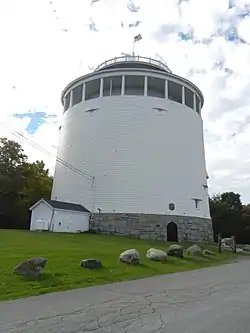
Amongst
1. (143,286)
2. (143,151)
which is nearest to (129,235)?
(143,151)

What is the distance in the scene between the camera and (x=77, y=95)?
1596 inches

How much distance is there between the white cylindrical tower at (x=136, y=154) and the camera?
34.2 m

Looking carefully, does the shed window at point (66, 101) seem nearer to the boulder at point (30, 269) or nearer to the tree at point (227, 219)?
the tree at point (227, 219)

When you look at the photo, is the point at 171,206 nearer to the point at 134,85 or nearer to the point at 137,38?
the point at 134,85

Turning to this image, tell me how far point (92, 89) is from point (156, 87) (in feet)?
21.7

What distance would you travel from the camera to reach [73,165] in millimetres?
37375

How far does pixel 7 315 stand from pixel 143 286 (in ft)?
14.4

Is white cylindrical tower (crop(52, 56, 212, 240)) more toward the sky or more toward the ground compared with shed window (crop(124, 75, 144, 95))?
more toward the ground

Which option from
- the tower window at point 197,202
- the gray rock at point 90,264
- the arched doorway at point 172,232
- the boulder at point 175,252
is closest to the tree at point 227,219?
the tower window at point 197,202

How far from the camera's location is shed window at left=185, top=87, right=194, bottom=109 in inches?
1564

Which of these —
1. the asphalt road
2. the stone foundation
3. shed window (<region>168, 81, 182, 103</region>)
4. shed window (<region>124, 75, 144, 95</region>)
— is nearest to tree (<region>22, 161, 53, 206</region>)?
the stone foundation

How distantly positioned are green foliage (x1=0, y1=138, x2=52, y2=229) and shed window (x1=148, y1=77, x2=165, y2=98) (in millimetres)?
14705

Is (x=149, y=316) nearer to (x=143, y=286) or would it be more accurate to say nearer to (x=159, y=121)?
(x=143, y=286)

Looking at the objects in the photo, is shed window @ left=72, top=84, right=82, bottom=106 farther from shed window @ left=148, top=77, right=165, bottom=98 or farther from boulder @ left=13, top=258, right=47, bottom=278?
boulder @ left=13, top=258, right=47, bottom=278
